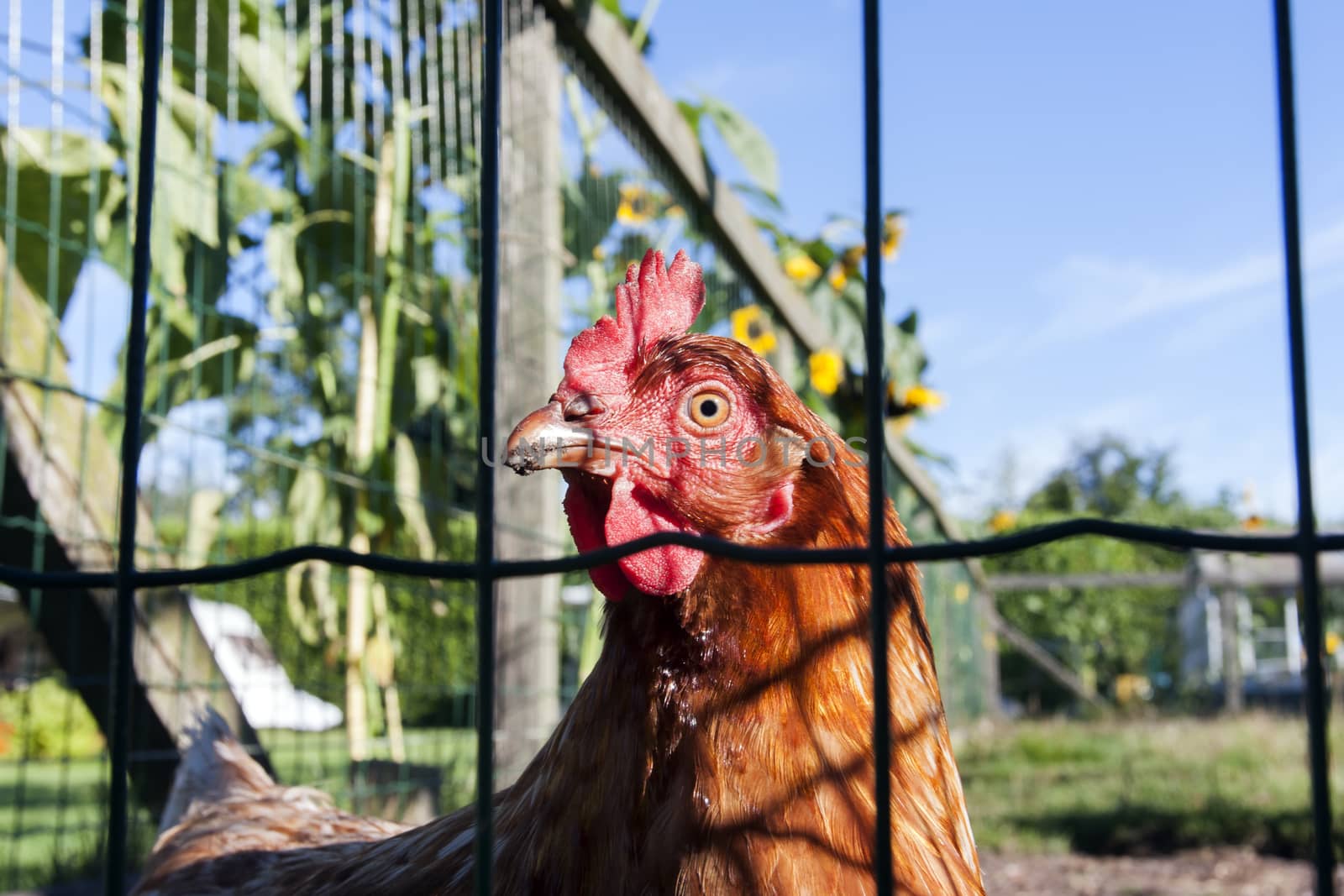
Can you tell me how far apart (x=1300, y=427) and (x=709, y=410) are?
0.80m

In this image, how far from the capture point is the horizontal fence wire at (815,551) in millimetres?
694

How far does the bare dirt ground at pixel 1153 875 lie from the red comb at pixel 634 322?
3.07 meters

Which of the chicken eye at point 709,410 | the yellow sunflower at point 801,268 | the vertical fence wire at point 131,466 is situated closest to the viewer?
the vertical fence wire at point 131,466

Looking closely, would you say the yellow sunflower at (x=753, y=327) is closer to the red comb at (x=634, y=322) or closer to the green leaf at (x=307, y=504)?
the green leaf at (x=307, y=504)

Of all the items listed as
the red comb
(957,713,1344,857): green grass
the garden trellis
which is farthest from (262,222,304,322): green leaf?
(957,713,1344,857): green grass

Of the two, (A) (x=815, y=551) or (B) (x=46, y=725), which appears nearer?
(A) (x=815, y=551)

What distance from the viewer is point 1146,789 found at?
6.01 m

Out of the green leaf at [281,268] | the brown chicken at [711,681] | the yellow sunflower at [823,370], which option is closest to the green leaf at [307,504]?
the green leaf at [281,268]

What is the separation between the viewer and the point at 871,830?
1.18 metres

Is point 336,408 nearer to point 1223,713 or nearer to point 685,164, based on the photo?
point 685,164

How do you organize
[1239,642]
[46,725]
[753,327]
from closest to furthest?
1. [753,327]
2. [46,725]
3. [1239,642]

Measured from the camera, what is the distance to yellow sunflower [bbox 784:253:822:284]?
561 cm

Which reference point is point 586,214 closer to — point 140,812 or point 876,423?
point 140,812

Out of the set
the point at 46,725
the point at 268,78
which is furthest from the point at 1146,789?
the point at 46,725
